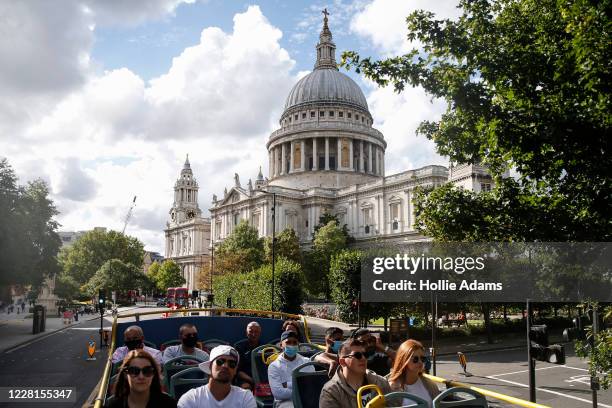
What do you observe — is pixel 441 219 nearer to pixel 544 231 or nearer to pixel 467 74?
pixel 544 231

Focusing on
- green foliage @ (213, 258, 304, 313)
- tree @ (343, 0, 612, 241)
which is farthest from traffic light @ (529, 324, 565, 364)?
green foliage @ (213, 258, 304, 313)

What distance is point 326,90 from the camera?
107m

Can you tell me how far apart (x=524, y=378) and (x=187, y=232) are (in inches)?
4383

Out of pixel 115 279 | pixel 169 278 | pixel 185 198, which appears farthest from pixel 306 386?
pixel 185 198

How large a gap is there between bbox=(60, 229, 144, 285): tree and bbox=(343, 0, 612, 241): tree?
89.4 m

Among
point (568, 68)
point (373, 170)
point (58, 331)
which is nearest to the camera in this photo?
point (568, 68)

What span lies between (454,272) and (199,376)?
79.4ft

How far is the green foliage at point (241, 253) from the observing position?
67750mm

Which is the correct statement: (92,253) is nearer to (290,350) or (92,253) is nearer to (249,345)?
(249,345)

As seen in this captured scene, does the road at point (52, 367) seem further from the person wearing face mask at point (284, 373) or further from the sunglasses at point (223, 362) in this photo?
the sunglasses at point (223, 362)

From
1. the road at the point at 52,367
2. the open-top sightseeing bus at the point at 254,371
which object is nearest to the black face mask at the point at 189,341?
the open-top sightseeing bus at the point at 254,371

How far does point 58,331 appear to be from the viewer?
129 ft

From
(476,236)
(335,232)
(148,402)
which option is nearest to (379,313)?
(476,236)

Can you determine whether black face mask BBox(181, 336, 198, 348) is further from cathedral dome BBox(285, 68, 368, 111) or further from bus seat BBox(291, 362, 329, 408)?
cathedral dome BBox(285, 68, 368, 111)
